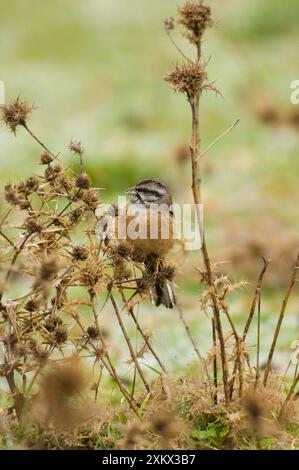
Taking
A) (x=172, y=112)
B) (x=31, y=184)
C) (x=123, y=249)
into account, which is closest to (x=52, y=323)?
(x=123, y=249)

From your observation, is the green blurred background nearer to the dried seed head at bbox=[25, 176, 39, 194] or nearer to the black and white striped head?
the black and white striped head

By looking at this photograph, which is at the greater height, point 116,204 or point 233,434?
point 116,204

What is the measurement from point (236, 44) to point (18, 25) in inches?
181

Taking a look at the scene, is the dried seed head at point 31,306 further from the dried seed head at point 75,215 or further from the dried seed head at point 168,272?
the dried seed head at point 168,272

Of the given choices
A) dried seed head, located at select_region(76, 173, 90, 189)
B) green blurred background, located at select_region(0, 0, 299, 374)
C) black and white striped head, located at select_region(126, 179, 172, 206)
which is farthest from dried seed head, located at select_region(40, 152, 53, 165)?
green blurred background, located at select_region(0, 0, 299, 374)

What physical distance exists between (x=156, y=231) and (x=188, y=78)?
2.50 ft

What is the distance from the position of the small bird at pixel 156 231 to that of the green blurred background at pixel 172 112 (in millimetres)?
2206

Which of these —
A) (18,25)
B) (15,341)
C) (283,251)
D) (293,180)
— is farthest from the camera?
(18,25)

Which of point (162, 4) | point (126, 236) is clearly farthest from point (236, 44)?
point (126, 236)

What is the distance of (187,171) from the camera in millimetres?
11688

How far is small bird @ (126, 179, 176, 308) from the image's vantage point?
11.8 feet

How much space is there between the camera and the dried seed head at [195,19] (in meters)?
3.32

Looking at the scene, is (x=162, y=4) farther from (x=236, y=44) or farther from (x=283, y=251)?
(x=283, y=251)

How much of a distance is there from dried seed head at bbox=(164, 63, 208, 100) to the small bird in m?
0.68
